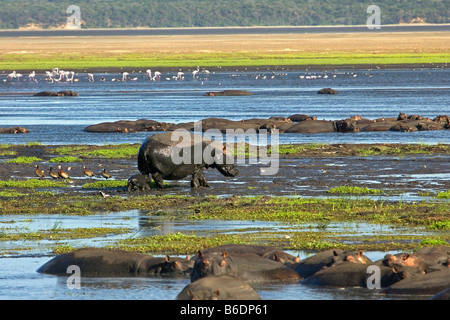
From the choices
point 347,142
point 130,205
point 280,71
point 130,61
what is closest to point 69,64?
point 130,61

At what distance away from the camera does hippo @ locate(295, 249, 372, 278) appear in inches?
468

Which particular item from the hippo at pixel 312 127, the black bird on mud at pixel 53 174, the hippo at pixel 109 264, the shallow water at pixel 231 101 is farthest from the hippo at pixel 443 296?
the hippo at pixel 312 127

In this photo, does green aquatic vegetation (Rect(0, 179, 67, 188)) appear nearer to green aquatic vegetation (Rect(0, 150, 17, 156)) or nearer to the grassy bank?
the grassy bank

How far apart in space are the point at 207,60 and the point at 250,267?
75787 mm

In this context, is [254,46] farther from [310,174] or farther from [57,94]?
[310,174]

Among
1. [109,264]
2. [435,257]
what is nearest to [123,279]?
[109,264]

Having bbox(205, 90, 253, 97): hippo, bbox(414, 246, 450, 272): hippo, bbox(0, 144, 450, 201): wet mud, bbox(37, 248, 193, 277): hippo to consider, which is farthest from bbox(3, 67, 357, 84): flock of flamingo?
bbox(37, 248, 193, 277): hippo

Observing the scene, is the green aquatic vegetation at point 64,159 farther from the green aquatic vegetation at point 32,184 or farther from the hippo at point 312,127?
the hippo at point 312,127

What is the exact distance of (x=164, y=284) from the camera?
39.2 ft

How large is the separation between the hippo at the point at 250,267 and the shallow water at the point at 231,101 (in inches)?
701

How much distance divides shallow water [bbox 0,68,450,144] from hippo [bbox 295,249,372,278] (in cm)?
1761

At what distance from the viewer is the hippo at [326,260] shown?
11891mm

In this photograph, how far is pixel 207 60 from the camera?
286ft

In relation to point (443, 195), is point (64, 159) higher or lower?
lower
